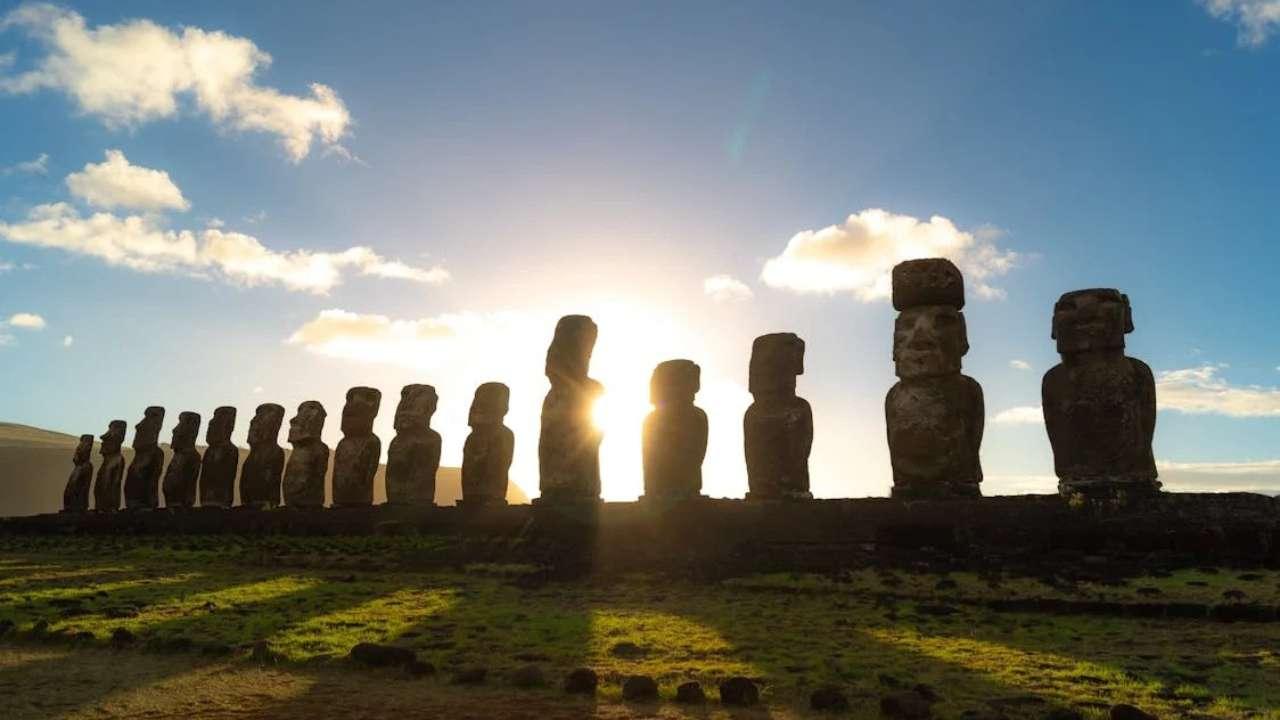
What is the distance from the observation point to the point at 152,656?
316 inches

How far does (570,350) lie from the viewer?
670 inches

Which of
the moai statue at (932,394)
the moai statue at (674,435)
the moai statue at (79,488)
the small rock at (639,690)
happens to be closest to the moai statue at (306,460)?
the moai statue at (674,435)

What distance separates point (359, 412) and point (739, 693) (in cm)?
1591

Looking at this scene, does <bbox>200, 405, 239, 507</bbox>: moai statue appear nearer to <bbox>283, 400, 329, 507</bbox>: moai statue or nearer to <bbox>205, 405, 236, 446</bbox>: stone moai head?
<bbox>205, 405, 236, 446</bbox>: stone moai head

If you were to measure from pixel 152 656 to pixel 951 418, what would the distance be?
398 inches

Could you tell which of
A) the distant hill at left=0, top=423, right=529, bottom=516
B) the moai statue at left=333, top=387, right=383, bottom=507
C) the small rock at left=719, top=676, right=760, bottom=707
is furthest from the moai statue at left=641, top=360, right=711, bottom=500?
the distant hill at left=0, top=423, right=529, bottom=516

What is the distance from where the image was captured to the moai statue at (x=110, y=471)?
2767cm

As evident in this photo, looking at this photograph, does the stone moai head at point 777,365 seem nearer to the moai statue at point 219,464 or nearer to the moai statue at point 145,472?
the moai statue at point 219,464

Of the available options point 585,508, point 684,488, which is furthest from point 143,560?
point 684,488

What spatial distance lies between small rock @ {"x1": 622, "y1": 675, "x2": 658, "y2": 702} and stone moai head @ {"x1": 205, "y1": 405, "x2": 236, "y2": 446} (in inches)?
826

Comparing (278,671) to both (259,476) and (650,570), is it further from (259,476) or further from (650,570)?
(259,476)

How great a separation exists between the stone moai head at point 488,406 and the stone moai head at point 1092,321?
33.8ft

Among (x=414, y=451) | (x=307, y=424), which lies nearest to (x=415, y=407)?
(x=414, y=451)

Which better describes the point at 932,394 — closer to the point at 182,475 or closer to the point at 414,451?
the point at 414,451
